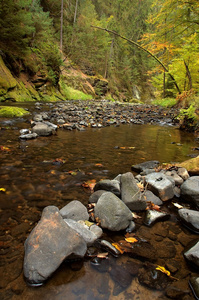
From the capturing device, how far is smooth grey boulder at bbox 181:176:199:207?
217 cm

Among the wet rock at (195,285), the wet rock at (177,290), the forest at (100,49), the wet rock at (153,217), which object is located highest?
the forest at (100,49)

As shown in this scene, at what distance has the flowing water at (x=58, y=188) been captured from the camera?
1131mm

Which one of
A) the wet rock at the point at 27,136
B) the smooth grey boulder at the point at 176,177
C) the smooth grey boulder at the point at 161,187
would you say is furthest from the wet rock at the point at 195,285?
the wet rock at the point at 27,136

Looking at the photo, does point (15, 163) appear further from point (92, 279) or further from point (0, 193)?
point (92, 279)

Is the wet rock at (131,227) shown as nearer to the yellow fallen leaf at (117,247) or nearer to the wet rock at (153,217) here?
the wet rock at (153,217)

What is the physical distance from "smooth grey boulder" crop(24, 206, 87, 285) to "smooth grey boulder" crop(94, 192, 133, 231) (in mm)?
375

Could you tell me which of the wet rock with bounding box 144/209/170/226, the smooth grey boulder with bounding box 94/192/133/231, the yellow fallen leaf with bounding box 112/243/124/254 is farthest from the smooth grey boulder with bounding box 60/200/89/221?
the wet rock with bounding box 144/209/170/226

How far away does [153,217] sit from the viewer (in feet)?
6.11

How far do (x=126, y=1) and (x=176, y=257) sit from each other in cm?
4991

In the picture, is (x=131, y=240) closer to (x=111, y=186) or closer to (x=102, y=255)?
(x=102, y=255)

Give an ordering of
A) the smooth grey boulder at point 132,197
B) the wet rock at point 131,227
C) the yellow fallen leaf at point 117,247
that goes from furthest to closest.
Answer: the smooth grey boulder at point 132,197 → the wet rock at point 131,227 → the yellow fallen leaf at point 117,247

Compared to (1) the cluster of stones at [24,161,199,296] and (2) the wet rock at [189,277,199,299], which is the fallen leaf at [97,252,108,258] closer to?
(1) the cluster of stones at [24,161,199,296]

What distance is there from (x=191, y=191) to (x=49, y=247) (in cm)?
183

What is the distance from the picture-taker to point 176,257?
4.75 ft
